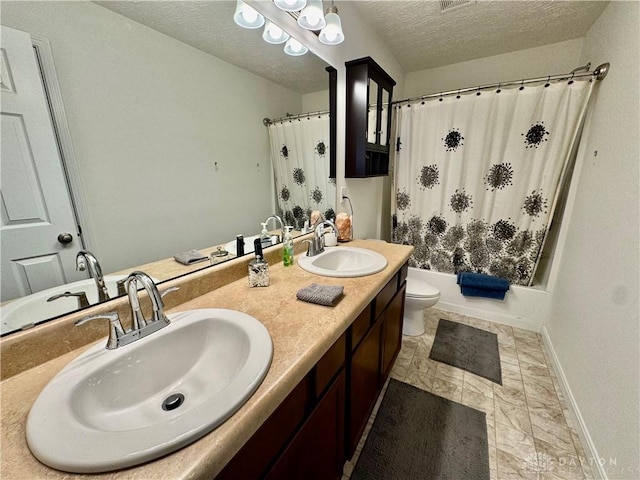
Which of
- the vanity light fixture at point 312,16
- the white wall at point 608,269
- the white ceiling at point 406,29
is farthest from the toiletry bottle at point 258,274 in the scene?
the white wall at point 608,269

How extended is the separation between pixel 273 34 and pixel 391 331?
5.32ft

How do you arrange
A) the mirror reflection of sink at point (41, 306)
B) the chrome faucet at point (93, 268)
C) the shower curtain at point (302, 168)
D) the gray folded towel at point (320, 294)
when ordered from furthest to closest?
the shower curtain at point (302, 168) < the gray folded towel at point (320, 294) < the chrome faucet at point (93, 268) < the mirror reflection of sink at point (41, 306)

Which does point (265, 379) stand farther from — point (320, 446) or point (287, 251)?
point (287, 251)

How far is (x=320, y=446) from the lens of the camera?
0.82 meters

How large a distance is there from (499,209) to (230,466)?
2.41 meters

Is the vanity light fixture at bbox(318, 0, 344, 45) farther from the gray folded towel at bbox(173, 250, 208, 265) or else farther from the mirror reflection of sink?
the mirror reflection of sink

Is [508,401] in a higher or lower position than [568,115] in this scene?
lower

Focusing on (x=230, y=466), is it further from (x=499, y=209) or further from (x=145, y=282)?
(x=499, y=209)

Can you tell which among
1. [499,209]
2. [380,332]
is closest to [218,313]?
[380,332]

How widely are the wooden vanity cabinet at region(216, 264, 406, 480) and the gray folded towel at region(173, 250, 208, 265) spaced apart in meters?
0.60

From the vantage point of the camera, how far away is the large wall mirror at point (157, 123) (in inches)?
26.4

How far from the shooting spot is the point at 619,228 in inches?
48.1

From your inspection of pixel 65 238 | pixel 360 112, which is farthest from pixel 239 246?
pixel 360 112

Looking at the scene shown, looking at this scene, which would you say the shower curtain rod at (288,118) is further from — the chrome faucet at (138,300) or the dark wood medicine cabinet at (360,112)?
the chrome faucet at (138,300)
